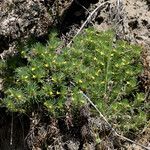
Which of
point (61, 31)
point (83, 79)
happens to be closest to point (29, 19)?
point (61, 31)

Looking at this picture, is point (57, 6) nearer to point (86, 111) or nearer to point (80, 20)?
point (80, 20)

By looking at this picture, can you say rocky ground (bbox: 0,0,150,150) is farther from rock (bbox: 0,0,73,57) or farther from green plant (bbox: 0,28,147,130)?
green plant (bbox: 0,28,147,130)

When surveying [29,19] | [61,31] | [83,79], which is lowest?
[83,79]

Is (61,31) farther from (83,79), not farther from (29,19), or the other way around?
(83,79)

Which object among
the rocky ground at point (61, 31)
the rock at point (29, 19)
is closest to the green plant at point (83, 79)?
the rocky ground at point (61, 31)

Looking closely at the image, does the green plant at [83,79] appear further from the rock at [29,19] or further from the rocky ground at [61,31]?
the rock at [29,19]
